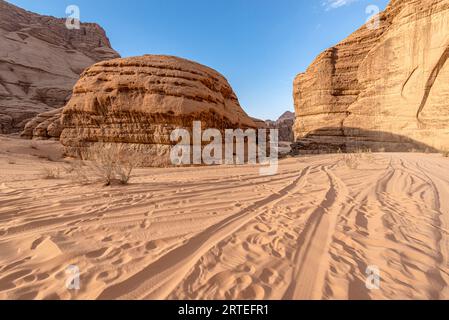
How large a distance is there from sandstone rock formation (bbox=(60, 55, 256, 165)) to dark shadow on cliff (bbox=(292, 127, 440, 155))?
406 inches

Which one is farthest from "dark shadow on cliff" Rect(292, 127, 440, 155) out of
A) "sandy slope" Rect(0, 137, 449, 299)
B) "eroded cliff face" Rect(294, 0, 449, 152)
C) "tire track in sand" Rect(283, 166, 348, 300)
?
"tire track in sand" Rect(283, 166, 348, 300)

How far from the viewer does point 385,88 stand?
46.6 ft

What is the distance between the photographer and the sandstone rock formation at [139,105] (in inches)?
304

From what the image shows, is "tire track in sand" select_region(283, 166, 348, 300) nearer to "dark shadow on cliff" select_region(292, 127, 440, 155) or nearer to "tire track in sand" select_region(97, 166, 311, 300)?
"tire track in sand" select_region(97, 166, 311, 300)

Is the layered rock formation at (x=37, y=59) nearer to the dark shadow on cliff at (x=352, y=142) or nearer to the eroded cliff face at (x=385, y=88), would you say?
the dark shadow on cliff at (x=352, y=142)

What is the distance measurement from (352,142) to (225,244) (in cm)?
1662

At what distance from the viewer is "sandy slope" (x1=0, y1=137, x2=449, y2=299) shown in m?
1.20

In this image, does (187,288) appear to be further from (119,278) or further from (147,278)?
(119,278)

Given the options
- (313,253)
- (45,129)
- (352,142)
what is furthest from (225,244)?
(45,129)

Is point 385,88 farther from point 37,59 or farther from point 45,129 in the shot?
point 37,59

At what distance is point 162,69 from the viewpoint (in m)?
8.22

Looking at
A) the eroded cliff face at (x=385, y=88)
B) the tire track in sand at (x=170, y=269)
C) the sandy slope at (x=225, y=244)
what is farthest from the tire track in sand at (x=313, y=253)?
the eroded cliff face at (x=385, y=88)

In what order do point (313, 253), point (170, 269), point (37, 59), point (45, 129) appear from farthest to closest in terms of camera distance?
point (37, 59) < point (45, 129) < point (313, 253) < point (170, 269)

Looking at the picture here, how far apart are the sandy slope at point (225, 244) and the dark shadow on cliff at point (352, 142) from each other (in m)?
12.8
